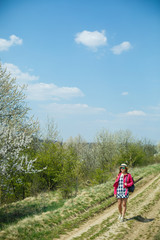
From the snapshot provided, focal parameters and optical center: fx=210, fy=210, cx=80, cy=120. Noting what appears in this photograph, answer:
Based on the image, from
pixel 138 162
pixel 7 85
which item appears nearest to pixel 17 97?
pixel 7 85

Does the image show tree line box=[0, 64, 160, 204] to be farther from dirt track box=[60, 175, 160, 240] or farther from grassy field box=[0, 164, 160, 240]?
dirt track box=[60, 175, 160, 240]

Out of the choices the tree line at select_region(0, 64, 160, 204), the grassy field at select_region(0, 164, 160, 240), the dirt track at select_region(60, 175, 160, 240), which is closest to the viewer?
the dirt track at select_region(60, 175, 160, 240)

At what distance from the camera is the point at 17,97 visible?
50.3 feet

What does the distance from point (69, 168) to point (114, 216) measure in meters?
7.66

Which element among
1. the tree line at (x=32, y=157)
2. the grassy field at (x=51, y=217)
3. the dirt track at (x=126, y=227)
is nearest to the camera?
the dirt track at (x=126, y=227)

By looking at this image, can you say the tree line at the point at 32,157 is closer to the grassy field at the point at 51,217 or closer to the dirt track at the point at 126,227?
the grassy field at the point at 51,217

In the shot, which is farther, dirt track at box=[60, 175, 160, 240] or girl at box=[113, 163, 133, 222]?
girl at box=[113, 163, 133, 222]

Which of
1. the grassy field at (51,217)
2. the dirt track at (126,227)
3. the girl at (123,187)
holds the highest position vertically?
the girl at (123,187)

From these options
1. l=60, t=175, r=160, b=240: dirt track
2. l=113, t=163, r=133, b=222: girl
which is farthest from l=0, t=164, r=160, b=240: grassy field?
l=113, t=163, r=133, b=222: girl

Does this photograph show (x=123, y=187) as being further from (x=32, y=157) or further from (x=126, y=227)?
(x=32, y=157)

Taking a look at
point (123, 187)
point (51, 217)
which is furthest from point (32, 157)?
point (123, 187)

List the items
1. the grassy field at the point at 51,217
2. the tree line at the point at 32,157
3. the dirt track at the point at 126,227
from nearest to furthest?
the dirt track at the point at 126,227 → the grassy field at the point at 51,217 → the tree line at the point at 32,157

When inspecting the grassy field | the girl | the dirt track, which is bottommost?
the grassy field

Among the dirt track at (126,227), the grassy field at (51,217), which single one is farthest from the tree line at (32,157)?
the dirt track at (126,227)
